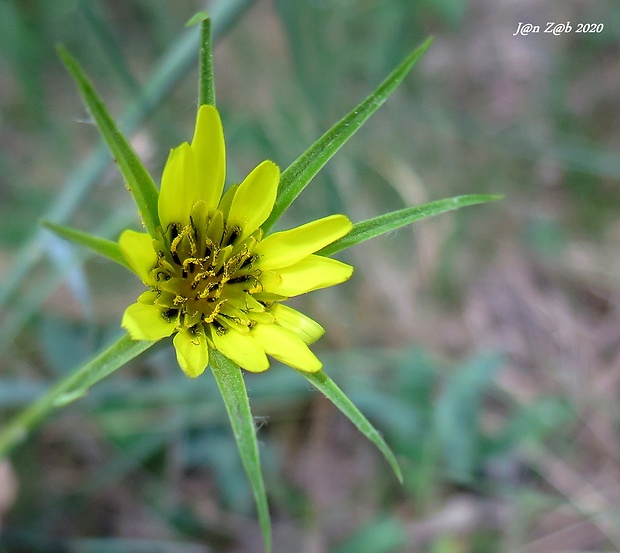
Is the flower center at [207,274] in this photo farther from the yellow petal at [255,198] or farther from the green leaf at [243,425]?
the green leaf at [243,425]

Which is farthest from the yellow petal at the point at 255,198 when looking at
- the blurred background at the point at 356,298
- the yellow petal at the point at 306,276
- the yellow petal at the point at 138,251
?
the blurred background at the point at 356,298

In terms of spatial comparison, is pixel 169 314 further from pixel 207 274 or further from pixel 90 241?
pixel 90 241

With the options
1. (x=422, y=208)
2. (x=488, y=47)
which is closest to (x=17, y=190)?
(x=422, y=208)

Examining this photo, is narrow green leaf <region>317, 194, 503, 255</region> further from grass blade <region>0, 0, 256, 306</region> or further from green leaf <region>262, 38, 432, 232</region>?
grass blade <region>0, 0, 256, 306</region>

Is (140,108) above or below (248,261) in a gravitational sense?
above

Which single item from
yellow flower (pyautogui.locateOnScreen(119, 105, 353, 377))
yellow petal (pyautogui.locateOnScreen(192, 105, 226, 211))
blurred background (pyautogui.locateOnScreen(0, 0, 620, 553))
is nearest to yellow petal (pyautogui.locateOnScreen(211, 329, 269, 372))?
yellow flower (pyautogui.locateOnScreen(119, 105, 353, 377))

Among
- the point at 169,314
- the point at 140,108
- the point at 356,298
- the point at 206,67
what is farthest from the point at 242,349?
the point at 356,298

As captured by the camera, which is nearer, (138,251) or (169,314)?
(138,251)

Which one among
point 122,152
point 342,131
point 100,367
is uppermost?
point 342,131
